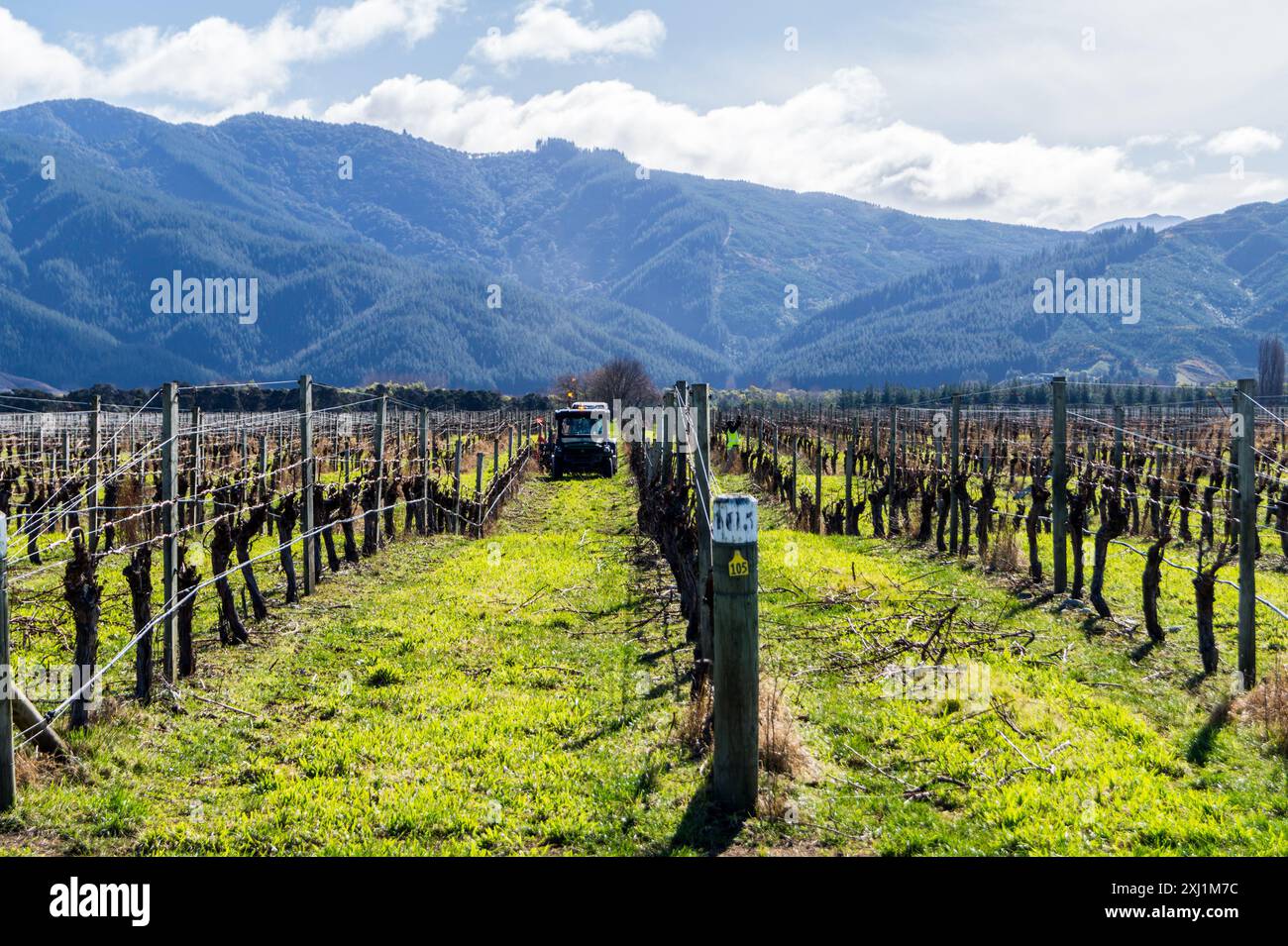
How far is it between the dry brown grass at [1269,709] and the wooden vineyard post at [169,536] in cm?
783

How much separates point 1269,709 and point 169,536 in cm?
825

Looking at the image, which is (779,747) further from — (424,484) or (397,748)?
(424,484)

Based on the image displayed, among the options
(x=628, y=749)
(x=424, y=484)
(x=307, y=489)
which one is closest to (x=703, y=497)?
(x=628, y=749)

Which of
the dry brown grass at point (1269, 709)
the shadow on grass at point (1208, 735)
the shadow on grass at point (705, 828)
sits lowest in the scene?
the shadow on grass at point (705, 828)

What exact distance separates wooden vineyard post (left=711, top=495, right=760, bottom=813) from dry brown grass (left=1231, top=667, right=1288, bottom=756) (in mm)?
3493

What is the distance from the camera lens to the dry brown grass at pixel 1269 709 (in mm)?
6262

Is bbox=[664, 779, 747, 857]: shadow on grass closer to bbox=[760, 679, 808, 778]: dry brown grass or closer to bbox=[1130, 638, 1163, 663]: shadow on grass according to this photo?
bbox=[760, 679, 808, 778]: dry brown grass

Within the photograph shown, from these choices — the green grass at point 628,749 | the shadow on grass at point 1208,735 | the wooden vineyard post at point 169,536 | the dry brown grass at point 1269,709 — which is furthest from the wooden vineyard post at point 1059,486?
the wooden vineyard post at point 169,536

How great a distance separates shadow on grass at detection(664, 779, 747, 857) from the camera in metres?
4.98

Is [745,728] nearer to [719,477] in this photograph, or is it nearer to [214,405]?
[719,477]

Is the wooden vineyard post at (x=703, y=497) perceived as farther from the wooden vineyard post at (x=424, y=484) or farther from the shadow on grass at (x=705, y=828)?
the wooden vineyard post at (x=424, y=484)

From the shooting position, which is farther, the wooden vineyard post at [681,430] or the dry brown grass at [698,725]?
the wooden vineyard post at [681,430]

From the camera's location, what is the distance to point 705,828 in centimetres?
521
